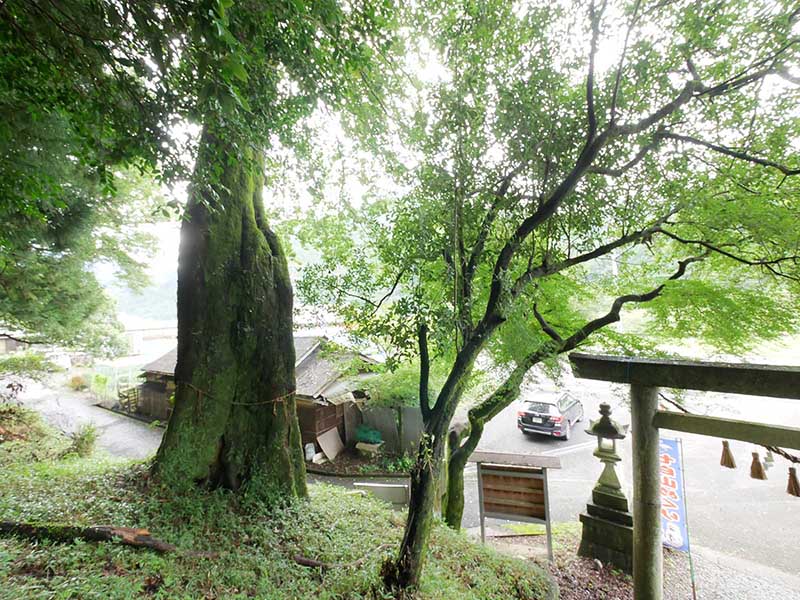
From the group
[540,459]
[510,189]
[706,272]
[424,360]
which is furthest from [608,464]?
[510,189]

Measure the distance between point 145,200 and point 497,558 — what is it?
1099cm

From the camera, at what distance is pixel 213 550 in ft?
11.1

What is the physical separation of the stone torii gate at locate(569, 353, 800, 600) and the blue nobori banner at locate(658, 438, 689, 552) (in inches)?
26.4

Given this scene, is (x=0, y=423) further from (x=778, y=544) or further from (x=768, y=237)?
(x=778, y=544)

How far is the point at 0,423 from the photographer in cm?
845

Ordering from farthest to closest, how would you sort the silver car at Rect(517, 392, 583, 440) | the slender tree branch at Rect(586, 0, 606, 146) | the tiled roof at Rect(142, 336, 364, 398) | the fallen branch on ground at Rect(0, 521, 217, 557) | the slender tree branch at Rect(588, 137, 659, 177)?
the silver car at Rect(517, 392, 583, 440), the tiled roof at Rect(142, 336, 364, 398), the slender tree branch at Rect(588, 137, 659, 177), the fallen branch on ground at Rect(0, 521, 217, 557), the slender tree branch at Rect(586, 0, 606, 146)

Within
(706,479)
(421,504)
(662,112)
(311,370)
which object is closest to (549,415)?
(706,479)

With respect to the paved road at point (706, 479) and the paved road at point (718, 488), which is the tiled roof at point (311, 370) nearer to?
the paved road at point (706, 479)

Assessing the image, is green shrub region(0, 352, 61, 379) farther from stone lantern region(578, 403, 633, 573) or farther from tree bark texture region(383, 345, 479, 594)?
stone lantern region(578, 403, 633, 573)

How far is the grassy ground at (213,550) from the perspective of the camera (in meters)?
2.68

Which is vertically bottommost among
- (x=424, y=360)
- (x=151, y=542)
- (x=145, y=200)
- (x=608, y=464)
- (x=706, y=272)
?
(x=608, y=464)

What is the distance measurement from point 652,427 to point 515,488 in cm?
236

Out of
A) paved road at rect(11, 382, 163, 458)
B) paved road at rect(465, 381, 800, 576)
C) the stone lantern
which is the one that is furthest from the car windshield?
paved road at rect(11, 382, 163, 458)

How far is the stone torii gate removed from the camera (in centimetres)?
366
